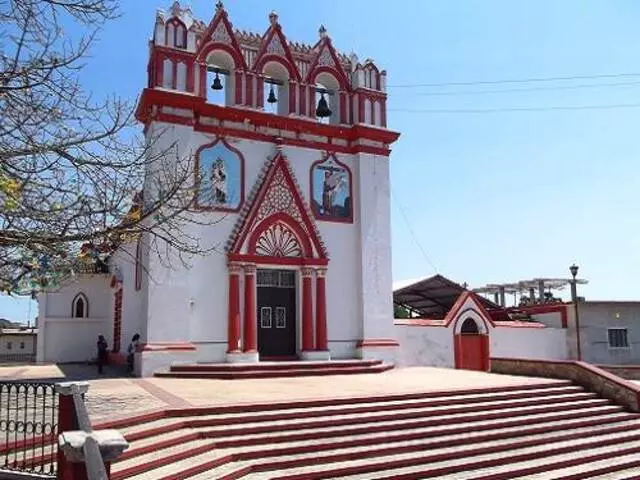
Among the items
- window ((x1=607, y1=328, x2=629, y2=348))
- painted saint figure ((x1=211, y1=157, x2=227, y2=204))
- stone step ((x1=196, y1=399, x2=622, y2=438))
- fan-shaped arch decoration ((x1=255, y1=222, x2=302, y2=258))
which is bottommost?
stone step ((x1=196, y1=399, x2=622, y2=438))

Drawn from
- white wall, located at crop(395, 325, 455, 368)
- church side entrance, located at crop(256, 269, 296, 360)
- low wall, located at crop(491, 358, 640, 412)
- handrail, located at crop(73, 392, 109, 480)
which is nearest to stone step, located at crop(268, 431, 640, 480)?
low wall, located at crop(491, 358, 640, 412)

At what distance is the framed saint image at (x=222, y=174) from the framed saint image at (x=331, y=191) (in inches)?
89.8

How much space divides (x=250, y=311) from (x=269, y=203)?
3006mm

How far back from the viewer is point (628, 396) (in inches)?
525

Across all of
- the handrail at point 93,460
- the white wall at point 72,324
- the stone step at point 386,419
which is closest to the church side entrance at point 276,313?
the stone step at point 386,419

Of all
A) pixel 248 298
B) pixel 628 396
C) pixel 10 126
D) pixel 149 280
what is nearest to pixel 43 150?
pixel 10 126

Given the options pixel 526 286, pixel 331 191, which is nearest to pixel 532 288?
A: pixel 526 286

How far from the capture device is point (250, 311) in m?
16.9

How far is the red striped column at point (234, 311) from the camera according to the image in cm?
1653

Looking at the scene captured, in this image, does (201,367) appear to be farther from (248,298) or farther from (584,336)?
(584,336)

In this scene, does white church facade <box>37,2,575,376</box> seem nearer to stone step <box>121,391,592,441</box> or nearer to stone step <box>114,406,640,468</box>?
stone step <box>121,391,592,441</box>

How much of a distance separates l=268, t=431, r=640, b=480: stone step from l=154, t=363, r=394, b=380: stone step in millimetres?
6555

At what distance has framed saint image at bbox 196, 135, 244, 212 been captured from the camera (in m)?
17.0

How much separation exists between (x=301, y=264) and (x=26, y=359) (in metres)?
16.4
